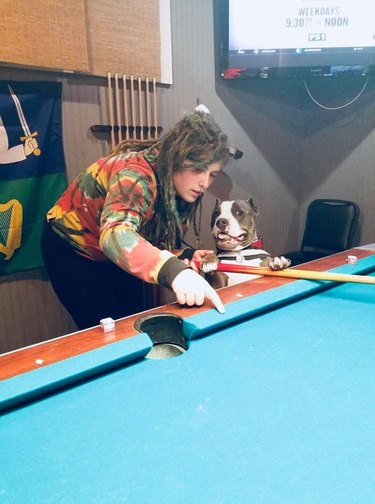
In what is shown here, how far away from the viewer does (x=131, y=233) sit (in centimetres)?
127

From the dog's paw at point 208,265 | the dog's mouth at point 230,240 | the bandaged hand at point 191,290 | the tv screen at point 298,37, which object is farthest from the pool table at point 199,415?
the tv screen at point 298,37

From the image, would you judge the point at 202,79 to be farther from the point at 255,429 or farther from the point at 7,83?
the point at 255,429

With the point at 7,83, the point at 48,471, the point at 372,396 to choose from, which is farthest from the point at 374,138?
the point at 48,471

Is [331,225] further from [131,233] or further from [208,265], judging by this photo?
[131,233]

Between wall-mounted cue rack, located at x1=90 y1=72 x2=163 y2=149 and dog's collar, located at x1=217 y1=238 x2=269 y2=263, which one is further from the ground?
wall-mounted cue rack, located at x1=90 y1=72 x2=163 y2=149

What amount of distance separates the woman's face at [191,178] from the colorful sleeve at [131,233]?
0.43 ft

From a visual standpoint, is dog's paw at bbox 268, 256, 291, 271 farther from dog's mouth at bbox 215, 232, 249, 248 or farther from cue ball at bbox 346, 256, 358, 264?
dog's mouth at bbox 215, 232, 249, 248

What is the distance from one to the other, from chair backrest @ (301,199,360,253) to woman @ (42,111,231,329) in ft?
5.16

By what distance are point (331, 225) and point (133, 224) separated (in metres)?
2.22

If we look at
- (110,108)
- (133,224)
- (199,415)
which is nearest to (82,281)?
(133,224)

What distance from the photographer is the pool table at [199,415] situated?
0.63 m

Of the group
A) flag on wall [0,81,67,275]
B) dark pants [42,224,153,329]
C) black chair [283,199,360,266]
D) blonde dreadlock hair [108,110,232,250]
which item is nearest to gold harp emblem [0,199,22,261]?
flag on wall [0,81,67,275]

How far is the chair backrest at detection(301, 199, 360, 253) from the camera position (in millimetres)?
2998

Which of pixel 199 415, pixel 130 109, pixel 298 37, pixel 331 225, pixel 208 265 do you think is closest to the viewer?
pixel 199 415
